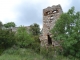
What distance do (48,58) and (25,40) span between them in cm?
475

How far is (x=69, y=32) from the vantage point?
16.6 meters

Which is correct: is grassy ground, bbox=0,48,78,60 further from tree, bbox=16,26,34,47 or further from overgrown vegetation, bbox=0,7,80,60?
tree, bbox=16,26,34,47

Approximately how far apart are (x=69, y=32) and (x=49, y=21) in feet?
11.9

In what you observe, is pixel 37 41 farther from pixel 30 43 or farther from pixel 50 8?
pixel 50 8

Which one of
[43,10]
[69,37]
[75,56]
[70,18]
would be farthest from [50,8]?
[75,56]

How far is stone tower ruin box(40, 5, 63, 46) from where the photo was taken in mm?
19391

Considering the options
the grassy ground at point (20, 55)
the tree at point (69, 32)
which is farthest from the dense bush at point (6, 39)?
the tree at point (69, 32)

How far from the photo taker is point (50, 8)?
19.8m

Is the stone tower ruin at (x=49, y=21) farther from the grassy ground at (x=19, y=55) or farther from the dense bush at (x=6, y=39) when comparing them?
the dense bush at (x=6, y=39)

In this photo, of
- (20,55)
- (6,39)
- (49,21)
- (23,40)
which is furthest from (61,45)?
(6,39)

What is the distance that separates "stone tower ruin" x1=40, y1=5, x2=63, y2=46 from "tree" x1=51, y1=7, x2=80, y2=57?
2.19 metres

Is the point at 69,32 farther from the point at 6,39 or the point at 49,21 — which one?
the point at 6,39

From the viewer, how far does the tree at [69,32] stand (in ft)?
52.2

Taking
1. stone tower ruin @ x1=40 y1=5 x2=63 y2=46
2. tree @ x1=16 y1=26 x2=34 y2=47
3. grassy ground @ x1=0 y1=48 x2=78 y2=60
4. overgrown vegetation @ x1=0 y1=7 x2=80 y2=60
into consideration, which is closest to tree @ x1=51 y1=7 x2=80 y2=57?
overgrown vegetation @ x1=0 y1=7 x2=80 y2=60
